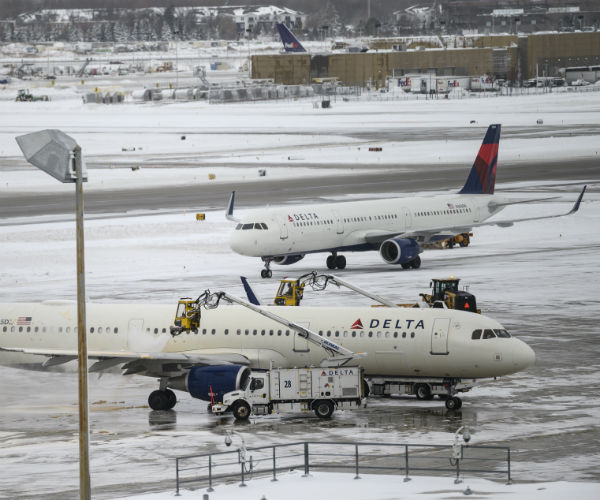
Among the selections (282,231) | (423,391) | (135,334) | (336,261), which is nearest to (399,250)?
(336,261)

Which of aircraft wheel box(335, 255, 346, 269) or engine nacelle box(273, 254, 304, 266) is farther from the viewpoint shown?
aircraft wheel box(335, 255, 346, 269)

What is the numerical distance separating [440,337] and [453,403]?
99.4 inches

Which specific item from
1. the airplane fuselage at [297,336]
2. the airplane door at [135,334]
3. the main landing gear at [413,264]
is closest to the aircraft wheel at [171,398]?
the airplane fuselage at [297,336]

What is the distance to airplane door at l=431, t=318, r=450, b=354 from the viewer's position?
151 feet

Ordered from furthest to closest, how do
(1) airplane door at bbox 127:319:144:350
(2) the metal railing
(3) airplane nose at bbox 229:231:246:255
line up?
(3) airplane nose at bbox 229:231:246:255, (1) airplane door at bbox 127:319:144:350, (2) the metal railing

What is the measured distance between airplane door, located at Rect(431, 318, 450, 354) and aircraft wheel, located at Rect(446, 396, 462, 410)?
1977 mm

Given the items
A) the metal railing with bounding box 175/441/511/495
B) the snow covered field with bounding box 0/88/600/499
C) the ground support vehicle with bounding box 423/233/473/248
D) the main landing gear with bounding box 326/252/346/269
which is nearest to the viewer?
the metal railing with bounding box 175/441/511/495

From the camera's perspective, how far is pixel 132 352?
49000 mm

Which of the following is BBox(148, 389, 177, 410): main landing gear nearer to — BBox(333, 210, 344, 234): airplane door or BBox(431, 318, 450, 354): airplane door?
BBox(431, 318, 450, 354): airplane door

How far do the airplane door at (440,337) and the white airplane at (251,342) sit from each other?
4 centimetres

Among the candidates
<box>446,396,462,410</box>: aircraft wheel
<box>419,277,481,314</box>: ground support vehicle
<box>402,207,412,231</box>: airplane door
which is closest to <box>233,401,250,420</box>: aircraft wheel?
<box>446,396,462,410</box>: aircraft wheel

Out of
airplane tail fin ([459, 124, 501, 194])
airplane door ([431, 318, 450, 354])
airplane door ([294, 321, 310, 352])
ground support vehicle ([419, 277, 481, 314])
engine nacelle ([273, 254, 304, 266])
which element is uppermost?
airplane tail fin ([459, 124, 501, 194])

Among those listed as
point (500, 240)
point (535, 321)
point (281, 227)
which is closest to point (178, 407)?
point (535, 321)

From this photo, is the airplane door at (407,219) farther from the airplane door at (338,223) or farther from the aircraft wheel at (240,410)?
the aircraft wheel at (240,410)
